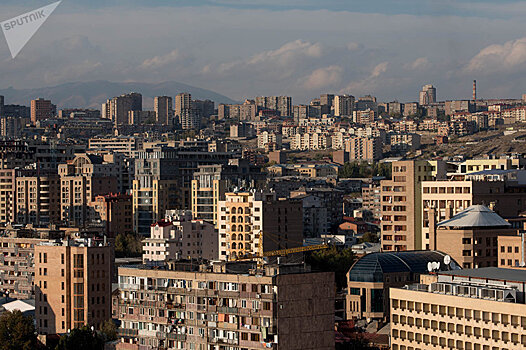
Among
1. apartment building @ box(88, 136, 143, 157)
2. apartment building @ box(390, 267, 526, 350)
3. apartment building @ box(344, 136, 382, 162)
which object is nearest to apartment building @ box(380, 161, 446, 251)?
apartment building @ box(390, 267, 526, 350)

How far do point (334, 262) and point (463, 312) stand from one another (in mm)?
37284

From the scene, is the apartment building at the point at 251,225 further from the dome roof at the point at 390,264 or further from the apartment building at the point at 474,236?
the apartment building at the point at 474,236

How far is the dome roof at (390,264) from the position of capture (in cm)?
5966

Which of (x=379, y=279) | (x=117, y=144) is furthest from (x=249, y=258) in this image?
(x=117, y=144)

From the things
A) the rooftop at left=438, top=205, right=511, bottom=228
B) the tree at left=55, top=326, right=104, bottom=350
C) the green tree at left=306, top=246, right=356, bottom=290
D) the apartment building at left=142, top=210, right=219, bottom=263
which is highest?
the rooftop at left=438, top=205, right=511, bottom=228

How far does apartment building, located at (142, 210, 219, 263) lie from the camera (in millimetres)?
79562

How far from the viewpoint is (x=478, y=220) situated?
61.1 metres

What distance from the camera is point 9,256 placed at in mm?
75938

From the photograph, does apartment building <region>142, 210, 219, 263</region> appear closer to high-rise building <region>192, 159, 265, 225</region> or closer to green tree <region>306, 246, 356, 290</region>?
green tree <region>306, 246, 356, 290</region>

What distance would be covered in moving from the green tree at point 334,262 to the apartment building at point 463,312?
1169 inches

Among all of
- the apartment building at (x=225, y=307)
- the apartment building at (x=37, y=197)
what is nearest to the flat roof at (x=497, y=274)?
the apartment building at (x=225, y=307)

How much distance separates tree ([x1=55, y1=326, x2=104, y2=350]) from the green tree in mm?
22337

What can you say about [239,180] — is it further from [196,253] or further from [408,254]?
[408,254]

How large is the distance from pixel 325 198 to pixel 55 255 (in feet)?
211
